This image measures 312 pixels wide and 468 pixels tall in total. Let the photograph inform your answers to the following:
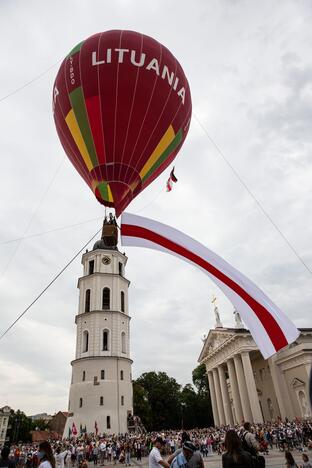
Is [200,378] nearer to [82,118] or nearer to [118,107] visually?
[82,118]

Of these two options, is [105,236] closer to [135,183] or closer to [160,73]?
[135,183]

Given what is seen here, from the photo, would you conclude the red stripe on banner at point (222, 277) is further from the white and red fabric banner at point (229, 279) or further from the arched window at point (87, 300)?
the arched window at point (87, 300)

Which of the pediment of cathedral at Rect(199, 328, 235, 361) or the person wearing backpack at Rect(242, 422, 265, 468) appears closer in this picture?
the person wearing backpack at Rect(242, 422, 265, 468)

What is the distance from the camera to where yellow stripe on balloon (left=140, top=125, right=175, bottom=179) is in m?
13.3

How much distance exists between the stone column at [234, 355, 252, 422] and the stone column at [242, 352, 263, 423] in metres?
1.72

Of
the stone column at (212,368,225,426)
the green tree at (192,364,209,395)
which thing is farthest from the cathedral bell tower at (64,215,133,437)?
the green tree at (192,364,209,395)

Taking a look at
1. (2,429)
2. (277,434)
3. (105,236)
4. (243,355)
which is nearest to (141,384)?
(243,355)

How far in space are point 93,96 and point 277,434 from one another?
26.4 m

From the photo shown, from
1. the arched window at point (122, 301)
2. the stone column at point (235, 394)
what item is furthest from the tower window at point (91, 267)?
the stone column at point (235, 394)

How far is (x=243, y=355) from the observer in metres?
44.4

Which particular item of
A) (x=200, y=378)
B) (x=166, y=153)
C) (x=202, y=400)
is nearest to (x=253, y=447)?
(x=166, y=153)

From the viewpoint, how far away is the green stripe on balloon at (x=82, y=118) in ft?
41.4

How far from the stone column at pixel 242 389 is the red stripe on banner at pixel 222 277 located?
133ft

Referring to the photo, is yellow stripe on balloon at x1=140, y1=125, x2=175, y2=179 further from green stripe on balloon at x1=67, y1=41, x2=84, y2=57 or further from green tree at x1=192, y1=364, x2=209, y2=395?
green tree at x1=192, y1=364, x2=209, y2=395
